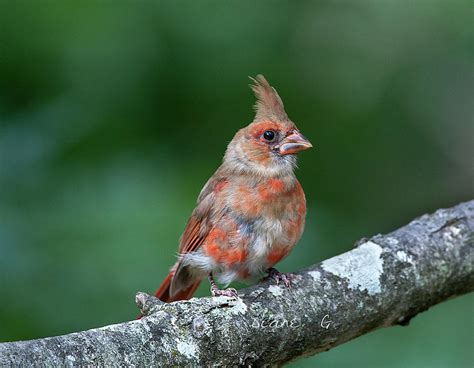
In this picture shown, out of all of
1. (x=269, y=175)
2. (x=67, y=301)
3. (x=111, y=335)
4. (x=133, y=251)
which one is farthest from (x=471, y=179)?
(x=111, y=335)

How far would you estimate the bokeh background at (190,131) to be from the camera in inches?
126

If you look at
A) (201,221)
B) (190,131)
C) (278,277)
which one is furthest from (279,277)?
(190,131)

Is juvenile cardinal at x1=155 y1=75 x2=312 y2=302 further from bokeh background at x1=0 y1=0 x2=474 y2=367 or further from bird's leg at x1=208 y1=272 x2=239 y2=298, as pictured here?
bokeh background at x1=0 y1=0 x2=474 y2=367

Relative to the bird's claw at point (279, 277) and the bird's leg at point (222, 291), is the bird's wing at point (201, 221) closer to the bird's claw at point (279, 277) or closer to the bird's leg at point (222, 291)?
the bird's leg at point (222, 291)

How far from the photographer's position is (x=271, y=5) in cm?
430

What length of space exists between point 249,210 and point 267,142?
402 millimetres

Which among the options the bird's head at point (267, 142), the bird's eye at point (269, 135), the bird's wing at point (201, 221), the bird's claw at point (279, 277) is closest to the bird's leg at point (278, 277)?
the bird's claw at point (279, 277)

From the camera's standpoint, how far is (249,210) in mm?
3520

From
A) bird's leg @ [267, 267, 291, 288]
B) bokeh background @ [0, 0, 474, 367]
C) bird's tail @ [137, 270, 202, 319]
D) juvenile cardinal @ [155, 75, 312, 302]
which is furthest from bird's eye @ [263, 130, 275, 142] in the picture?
bird's tail @ [137, 270, 202, 319]

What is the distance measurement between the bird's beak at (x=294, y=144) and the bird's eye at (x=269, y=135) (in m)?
0.07

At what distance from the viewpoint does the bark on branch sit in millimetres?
2320

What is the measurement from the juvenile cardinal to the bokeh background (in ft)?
0.41

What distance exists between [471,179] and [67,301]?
2578 mm

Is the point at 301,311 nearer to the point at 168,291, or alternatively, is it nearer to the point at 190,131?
the point at 168,291
